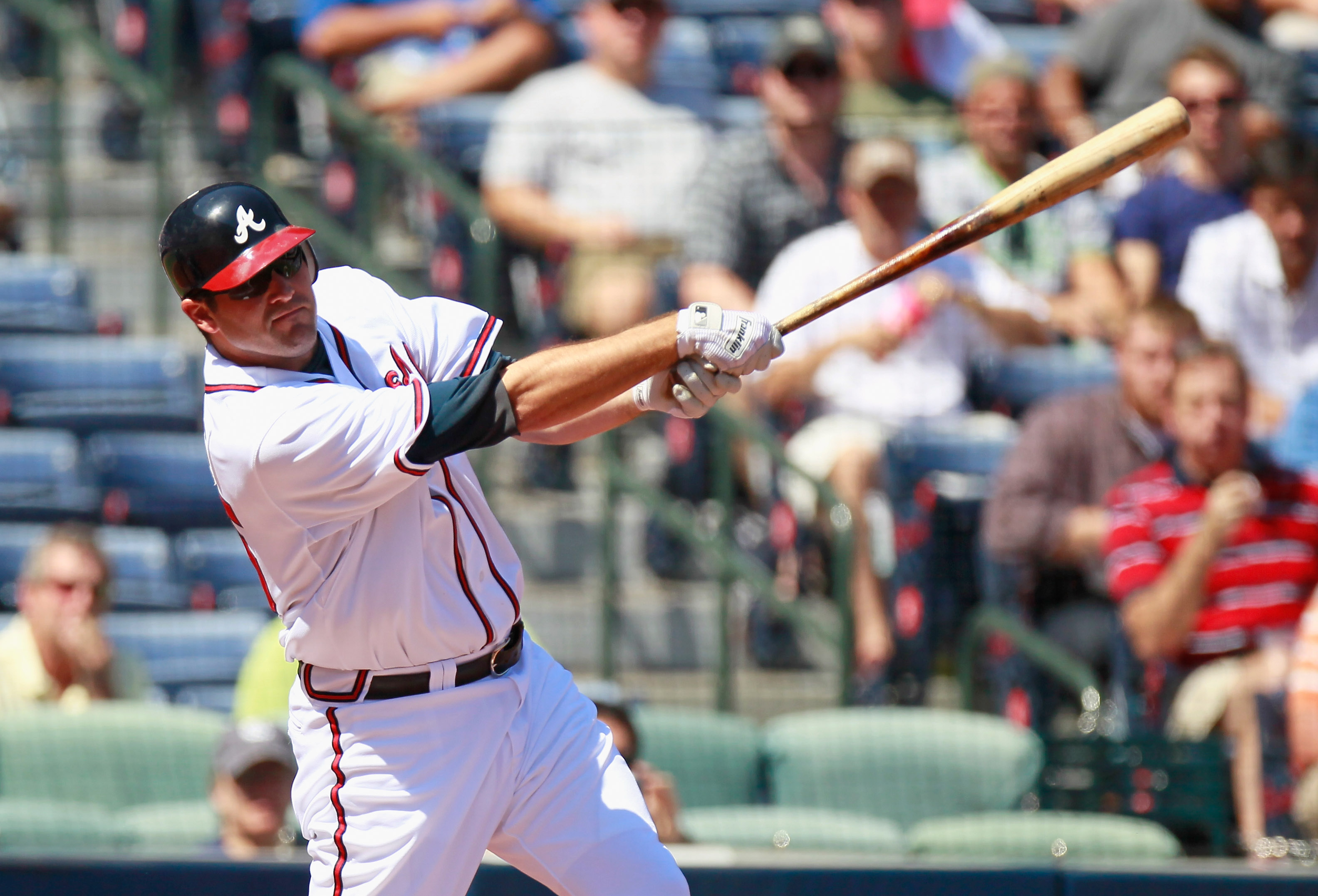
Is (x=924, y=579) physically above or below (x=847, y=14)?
below

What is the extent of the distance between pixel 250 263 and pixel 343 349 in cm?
29

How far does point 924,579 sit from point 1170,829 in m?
0.93

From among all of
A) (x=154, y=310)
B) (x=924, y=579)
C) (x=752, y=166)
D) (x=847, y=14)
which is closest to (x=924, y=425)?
(x=924, y=579)

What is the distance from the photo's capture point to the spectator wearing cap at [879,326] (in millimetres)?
4742

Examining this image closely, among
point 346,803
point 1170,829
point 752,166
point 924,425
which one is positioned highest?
point 752,166

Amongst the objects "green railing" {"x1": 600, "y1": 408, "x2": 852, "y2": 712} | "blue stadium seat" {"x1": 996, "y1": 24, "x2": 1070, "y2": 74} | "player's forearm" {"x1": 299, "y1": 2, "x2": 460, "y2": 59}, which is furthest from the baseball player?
"blue stadium seat" {"x1": 996, "y1": 24, "x2": 1070, "y2": 74}

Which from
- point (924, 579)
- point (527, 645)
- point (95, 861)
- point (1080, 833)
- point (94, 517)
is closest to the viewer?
point (527, 645)

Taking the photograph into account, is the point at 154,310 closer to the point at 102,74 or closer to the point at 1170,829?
the point at 102,74

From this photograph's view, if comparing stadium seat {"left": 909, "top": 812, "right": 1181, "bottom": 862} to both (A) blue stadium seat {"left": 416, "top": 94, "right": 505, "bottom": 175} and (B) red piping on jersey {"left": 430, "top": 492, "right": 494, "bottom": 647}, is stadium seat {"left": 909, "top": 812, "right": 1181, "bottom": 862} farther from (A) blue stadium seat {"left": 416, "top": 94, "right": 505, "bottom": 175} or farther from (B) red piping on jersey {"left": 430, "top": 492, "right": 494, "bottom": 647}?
(A) blue stadium seat {"left": 416, "top": 94, "right": 505, "bottom": 175}

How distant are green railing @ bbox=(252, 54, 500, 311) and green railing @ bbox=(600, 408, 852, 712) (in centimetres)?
70

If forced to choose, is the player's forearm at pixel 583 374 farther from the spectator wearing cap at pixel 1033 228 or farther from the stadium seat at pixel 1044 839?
the spectator wearing cap at pixel 1033 228

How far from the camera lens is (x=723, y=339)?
2.47m

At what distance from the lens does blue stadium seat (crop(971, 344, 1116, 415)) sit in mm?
4797

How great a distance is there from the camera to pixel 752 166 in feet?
16.5
